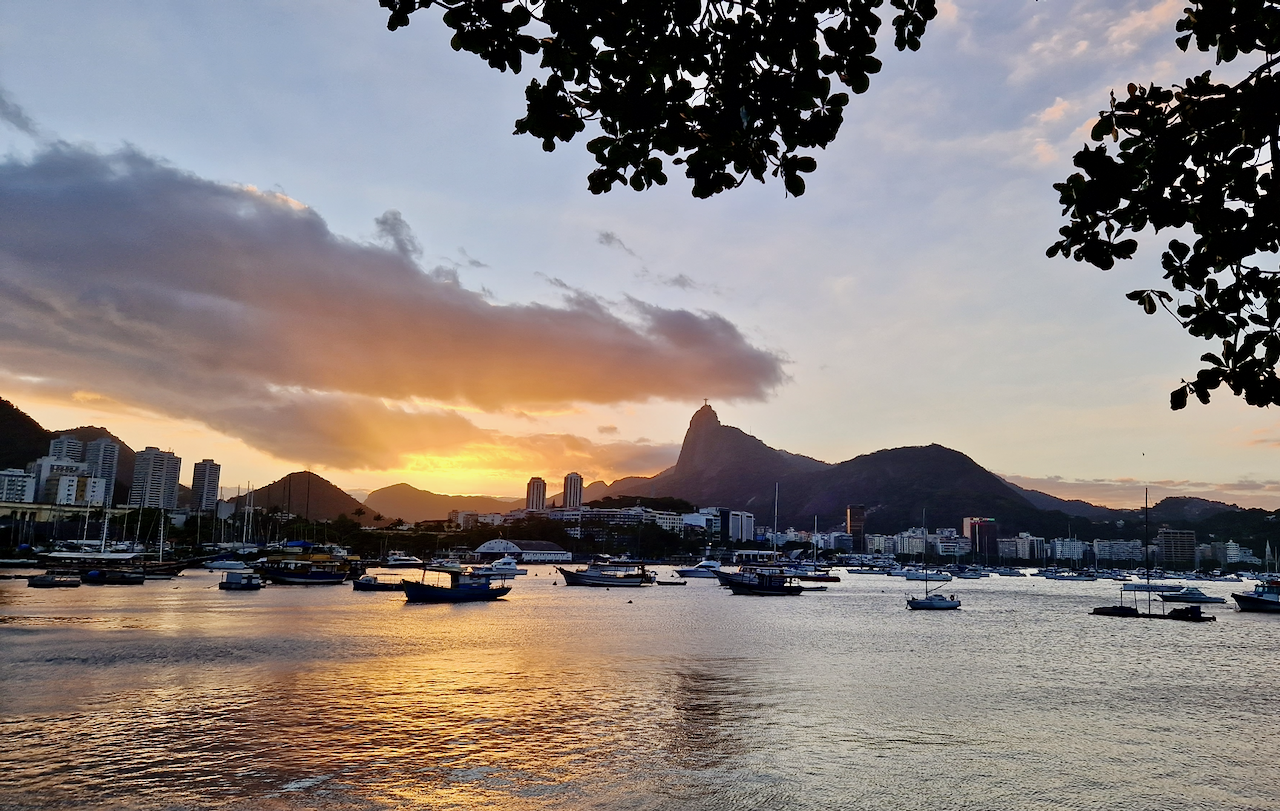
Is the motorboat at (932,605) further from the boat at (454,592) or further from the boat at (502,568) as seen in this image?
the boat at (502,568)

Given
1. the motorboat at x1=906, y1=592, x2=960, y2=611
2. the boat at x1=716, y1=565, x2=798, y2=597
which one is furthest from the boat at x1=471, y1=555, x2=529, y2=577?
the motorboat at x1=906, y1=592, x2=960, y2=611

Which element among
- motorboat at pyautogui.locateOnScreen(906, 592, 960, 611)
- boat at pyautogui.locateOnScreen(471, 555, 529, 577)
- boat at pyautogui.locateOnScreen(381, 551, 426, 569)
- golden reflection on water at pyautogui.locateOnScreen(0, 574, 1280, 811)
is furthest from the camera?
boat at pyautogui.locateOnScreen(381, 551, 426, 569)

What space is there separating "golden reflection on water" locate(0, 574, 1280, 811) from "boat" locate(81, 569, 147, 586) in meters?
40.8

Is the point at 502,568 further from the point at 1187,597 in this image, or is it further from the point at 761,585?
the point at 1187,597

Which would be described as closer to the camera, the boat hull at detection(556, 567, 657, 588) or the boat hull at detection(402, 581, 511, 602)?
the boat hull at detection(402, 581, 511, 602)

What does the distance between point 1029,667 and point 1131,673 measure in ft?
17.7

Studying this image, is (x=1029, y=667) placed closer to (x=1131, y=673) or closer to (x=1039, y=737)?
(x=1131, y=673)

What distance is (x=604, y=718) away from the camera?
29.0 meters

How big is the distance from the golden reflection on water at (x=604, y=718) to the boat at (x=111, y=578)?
40813 millimetres

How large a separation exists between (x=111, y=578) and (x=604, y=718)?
93.2 metres

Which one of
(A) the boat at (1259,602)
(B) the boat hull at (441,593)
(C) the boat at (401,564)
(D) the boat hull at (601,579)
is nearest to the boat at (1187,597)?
(A) the boat at (1259,602)

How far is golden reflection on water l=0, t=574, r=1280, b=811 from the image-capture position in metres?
20.7

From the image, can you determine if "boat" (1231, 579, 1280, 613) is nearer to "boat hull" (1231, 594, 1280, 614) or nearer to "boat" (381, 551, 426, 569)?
"boat hull" (1231, 594, 1280, 614)

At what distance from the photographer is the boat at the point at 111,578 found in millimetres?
97000
